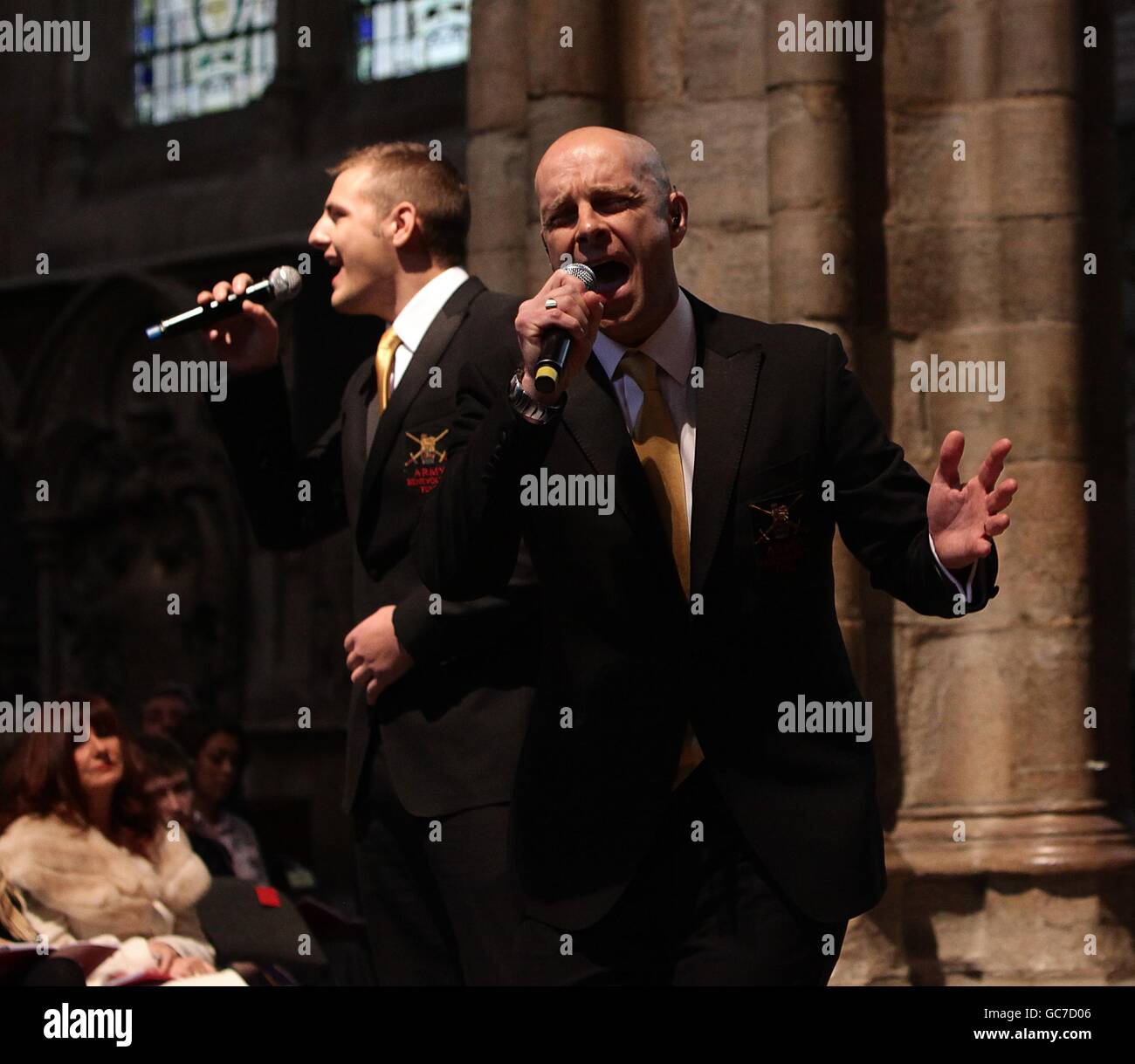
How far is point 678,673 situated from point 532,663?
2.65 feet

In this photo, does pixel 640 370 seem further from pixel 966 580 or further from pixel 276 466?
pixel 276 466

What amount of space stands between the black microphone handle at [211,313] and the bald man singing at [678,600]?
0.74 metres

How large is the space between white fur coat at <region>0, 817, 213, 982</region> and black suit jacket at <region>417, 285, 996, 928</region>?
237cm

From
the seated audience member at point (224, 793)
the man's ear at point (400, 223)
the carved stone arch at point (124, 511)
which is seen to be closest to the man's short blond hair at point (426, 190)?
the man's ear at point (400, 223)

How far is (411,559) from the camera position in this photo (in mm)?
3688

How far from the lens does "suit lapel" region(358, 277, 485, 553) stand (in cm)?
369

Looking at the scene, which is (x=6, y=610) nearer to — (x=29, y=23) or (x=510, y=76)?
(x=29, y=23)

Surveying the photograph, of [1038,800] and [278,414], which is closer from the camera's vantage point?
[278,414]

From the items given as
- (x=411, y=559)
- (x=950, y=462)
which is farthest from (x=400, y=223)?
(x=950, y=462)
